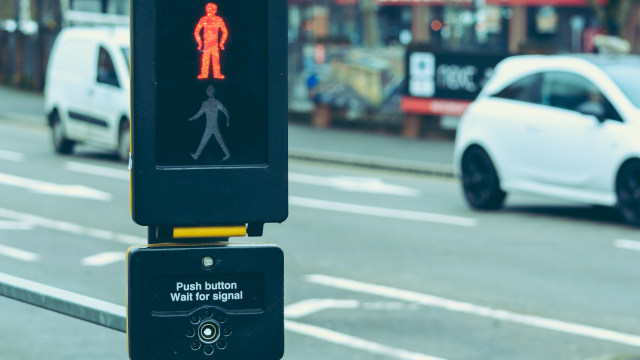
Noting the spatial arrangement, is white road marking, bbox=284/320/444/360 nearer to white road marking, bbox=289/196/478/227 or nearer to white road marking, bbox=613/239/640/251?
white road marking, bbox=613/239/640/251

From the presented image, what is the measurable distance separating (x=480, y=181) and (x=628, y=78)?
1.88 meters

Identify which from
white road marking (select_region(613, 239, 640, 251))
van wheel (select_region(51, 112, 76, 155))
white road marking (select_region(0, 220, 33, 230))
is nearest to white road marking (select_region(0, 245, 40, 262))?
white road marking (select_region(0, 220, 33, 230))

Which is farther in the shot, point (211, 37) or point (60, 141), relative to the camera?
point (60, 141)

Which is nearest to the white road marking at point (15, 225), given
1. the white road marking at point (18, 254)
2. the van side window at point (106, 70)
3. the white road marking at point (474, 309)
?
the white road marking at point (18, 254)

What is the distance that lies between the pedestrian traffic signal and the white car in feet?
32.3

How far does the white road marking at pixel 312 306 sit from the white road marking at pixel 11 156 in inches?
441

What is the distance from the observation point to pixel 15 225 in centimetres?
1280

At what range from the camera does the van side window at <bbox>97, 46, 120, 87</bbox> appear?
63.2 feet

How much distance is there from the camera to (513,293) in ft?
30.5

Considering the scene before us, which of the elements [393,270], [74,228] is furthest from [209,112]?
[74,228]

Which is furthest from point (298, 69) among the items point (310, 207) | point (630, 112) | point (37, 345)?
point (37, 345)

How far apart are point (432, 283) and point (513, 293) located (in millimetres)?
631

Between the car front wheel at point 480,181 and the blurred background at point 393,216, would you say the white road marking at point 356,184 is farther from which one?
the car front wheel at point 480,181

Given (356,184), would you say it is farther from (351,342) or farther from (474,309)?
(351,342)
